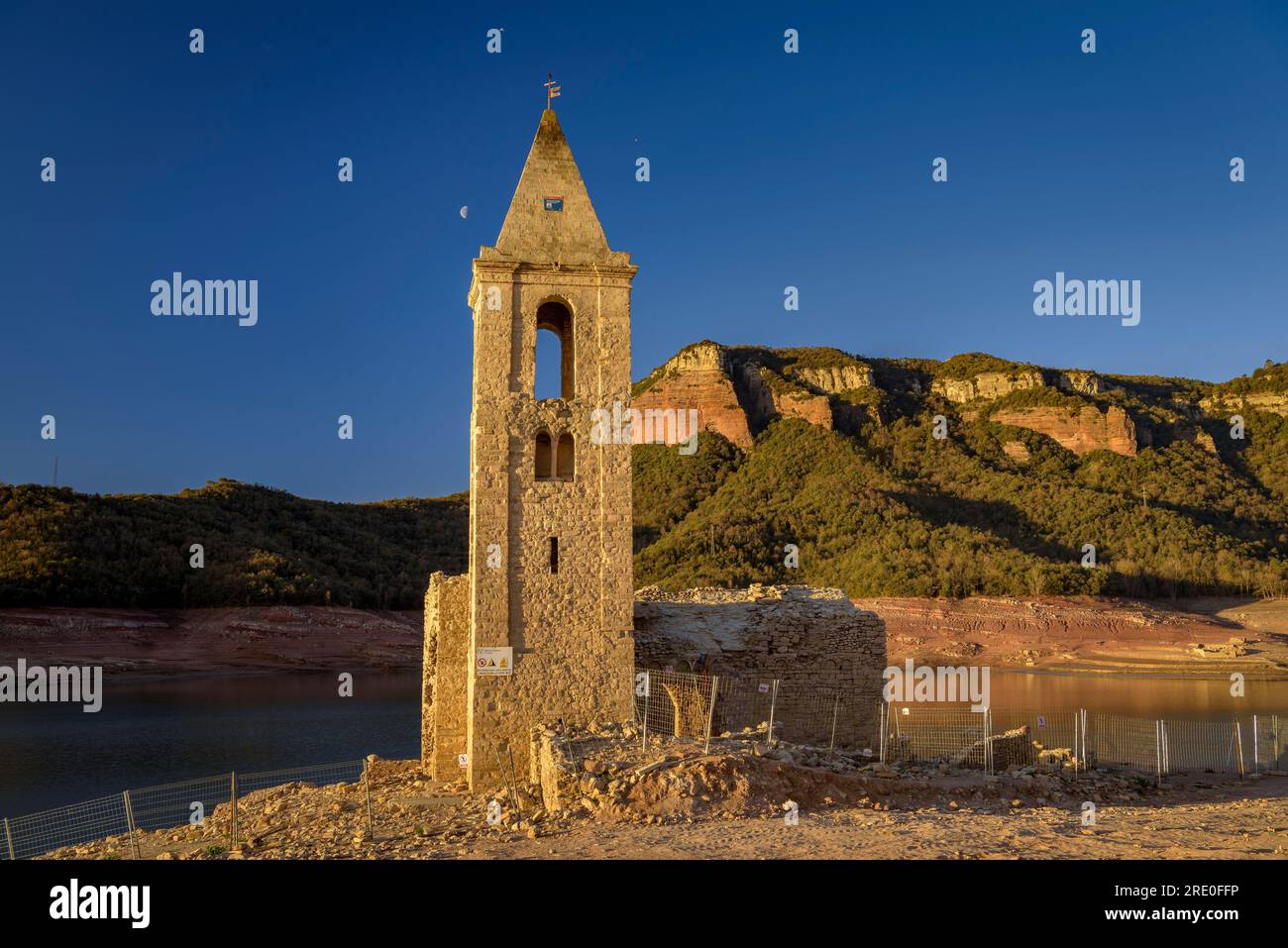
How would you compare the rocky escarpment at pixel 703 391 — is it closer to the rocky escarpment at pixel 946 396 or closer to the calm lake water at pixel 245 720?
the rocky escarpment at pixel 946 396

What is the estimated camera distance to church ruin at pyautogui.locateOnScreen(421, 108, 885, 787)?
14461mm

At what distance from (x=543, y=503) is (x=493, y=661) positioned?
2455 millimetres

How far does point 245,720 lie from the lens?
105 ft

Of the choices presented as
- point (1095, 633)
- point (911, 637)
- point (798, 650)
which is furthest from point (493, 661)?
point (1095, 633)

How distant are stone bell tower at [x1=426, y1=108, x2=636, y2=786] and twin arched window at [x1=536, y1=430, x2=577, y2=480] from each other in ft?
0.07

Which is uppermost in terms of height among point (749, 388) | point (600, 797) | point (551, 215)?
point (749, 388)

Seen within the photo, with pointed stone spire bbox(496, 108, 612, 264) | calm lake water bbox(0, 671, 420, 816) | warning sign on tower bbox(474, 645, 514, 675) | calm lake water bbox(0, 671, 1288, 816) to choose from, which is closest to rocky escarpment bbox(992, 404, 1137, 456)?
calm lake water bbox(0, 671, 1288, 816)

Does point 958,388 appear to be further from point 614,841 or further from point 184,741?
point 614,841

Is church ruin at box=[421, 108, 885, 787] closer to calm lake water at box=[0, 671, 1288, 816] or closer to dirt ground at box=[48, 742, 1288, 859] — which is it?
dirt ground at box=[48, 742, 1288, 859]

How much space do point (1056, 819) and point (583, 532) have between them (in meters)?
7.53

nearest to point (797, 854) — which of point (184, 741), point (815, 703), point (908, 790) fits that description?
point (908, 790)

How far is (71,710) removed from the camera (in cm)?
3528

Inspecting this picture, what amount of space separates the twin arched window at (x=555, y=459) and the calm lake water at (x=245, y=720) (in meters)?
11.9

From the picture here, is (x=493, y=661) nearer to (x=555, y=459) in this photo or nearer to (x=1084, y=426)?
(x=555, y=459)
